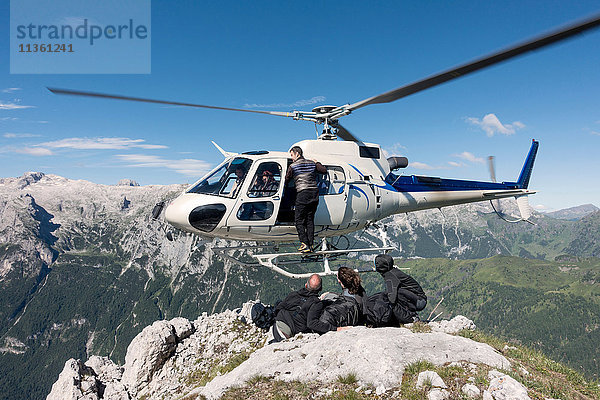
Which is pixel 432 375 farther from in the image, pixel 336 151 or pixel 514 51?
pixel 336 151

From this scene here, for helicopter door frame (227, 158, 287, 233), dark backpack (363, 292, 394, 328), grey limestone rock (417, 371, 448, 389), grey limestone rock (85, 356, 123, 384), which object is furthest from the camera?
grey limestone rock (85, 356, 123, 384)

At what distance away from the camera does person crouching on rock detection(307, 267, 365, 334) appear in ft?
30.8

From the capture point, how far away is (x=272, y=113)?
14.3m

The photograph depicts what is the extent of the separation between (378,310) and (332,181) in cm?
676

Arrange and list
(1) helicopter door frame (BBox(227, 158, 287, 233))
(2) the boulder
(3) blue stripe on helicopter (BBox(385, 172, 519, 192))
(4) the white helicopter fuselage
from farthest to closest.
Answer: (3) blue stripe on helicopter (BBox(385, 172, 519, 192)) < (2) the boulder < (1) helicopter door frame (BBox(227, 158, 287, 233)) < (4) the white helicopter fuselage

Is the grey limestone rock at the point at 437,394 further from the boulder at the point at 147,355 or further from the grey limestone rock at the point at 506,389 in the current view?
the boulder at the point at 147,355

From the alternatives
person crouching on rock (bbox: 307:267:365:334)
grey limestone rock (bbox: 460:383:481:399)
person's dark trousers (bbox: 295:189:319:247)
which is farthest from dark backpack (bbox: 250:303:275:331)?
grey limestone rock (bbox: 460:383:481:399)

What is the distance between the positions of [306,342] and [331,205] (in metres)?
6.82

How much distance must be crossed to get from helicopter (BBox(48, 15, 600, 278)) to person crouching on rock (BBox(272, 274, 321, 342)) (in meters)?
2.41

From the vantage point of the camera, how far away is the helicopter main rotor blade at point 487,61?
549 cm

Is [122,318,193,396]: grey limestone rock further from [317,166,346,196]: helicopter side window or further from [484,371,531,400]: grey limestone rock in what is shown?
[484,371,531,400]: grey limestone rock

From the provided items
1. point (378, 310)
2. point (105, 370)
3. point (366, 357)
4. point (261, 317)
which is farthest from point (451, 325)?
point (105, 370)

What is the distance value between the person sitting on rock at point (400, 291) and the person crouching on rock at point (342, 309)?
806 millimetres

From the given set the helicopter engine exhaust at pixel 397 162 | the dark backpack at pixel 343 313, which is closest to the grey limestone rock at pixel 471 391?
the dark backpack at pixel 343 313
